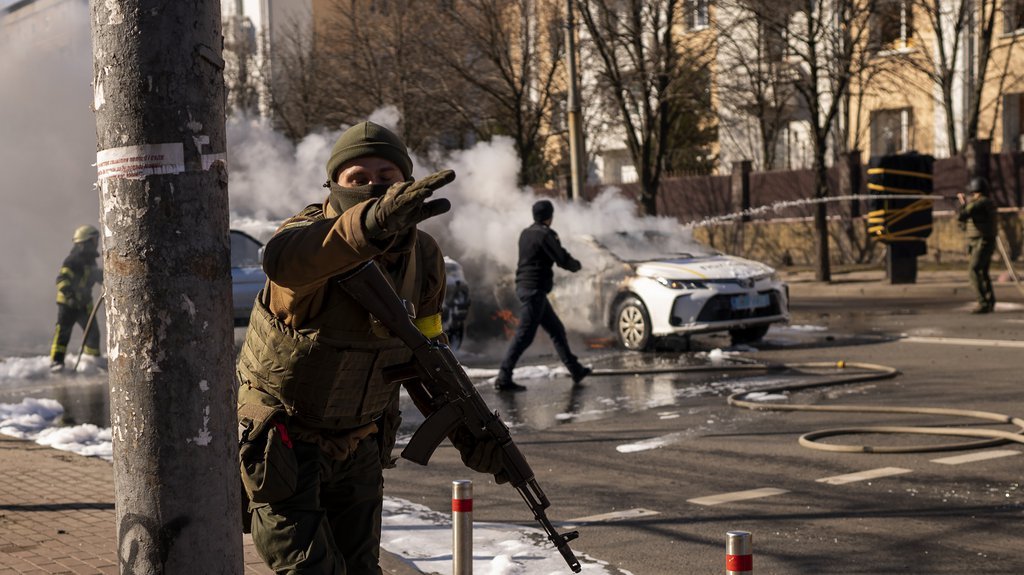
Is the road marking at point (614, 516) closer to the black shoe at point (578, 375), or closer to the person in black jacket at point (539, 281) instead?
the person in black jacket at point (539, 281)

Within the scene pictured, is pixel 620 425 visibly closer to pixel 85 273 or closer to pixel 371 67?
pixel 85 273

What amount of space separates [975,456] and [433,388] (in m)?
5.41

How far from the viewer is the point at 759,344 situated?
15.0 metres

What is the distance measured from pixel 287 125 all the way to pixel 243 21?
1435 cm

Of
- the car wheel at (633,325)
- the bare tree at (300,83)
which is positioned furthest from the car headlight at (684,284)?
the bare tree at (300,83)

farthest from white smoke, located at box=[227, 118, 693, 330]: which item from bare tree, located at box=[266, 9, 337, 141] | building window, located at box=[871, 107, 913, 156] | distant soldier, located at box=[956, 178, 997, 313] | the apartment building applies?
building window, located at box=[871, 107, 913, 156]

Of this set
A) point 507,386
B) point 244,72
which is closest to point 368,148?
point 507,386

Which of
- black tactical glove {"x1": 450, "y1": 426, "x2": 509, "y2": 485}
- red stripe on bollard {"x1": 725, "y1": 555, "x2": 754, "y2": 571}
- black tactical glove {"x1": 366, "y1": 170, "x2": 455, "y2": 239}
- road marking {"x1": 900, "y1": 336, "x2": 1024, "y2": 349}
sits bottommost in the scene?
road marking {"x1": 900, "y1": 336, "x2": 1024, "y2": 349}

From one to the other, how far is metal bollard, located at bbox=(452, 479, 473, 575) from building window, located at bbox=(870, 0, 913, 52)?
74.3 feet

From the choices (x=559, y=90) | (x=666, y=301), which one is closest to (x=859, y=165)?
(x=559, y=90)

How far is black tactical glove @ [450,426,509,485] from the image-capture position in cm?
360

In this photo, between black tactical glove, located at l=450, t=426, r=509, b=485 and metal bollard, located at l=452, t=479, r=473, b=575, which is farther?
metal bollard, located at l=452, t=479, r=473, b=575

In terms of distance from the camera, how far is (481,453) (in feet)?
11.8

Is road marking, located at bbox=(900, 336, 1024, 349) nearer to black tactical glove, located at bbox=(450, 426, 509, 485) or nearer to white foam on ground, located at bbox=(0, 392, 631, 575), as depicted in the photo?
white foam on ground, located at bbox=(0, 392, 631, 575)
